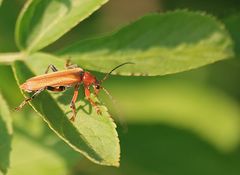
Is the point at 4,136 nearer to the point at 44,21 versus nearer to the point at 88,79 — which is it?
the point at 44,21

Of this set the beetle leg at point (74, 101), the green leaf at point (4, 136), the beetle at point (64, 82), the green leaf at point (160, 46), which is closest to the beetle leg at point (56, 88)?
the beetle at point (64, 82)

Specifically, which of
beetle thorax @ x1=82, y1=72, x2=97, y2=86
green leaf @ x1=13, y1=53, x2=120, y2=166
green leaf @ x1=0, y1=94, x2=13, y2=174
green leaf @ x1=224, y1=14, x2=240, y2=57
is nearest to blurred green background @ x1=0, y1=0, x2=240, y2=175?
green leaf @ x1=224, y1=14, x2=240, y2=57

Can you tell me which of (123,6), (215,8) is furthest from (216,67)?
(123,6)

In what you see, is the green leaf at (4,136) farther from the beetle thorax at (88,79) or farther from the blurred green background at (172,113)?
the blurred green background at (172,113)

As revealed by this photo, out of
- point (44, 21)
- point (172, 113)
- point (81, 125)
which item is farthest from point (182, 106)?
point (81, 125)

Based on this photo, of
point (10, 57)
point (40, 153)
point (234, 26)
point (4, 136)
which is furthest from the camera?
point (234, 26)
